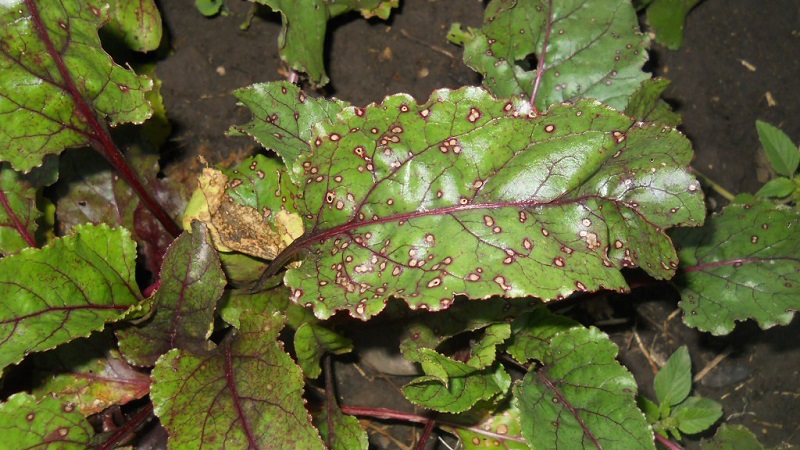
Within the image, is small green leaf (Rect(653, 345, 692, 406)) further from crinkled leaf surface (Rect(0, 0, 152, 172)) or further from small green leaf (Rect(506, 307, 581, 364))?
crinkled leaf surface (Rect(0, 0, 152, 172))

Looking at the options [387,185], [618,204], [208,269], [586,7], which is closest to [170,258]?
[208,269]

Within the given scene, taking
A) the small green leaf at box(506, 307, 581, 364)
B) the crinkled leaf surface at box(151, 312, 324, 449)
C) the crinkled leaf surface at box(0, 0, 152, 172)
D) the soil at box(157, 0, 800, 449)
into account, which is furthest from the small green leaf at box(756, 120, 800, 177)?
the crinkled leaf surface at box(0, 0, 152, 172)

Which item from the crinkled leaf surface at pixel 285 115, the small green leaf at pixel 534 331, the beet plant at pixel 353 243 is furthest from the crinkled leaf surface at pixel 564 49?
the small green leaf at pixel 534 331

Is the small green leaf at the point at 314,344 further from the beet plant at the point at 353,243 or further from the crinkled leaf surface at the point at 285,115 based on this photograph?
the crinkled leaf surface at the point at 285,115

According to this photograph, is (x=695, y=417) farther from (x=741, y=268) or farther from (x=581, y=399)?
(x=581, y=399)

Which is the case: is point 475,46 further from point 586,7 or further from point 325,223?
point 325,223

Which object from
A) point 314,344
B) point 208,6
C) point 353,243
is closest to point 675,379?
point 314,344
